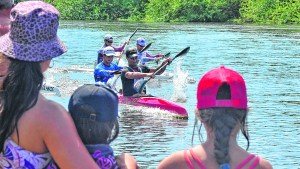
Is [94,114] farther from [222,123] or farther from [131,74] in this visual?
[131,74]

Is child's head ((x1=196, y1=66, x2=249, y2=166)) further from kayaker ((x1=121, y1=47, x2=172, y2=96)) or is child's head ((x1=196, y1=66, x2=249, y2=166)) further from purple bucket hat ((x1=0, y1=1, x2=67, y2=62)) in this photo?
kayaker ((x1=121, y1=47, x2=172, y2=96))

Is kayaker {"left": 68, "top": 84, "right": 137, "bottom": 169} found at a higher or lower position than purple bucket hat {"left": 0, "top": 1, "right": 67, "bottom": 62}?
lower

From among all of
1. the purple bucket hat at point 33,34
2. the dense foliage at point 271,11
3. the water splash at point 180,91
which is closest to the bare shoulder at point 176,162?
the purple bucket hat at point 33,34

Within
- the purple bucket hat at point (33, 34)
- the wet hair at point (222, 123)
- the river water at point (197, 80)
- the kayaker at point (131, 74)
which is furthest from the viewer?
the kayaker at point (131, 74)

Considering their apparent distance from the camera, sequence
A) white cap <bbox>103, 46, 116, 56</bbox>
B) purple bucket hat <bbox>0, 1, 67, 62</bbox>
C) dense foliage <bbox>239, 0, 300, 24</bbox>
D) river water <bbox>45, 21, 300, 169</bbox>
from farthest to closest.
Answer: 1. dense foliage <bbox>239, 0, 300, 24</bbox>
2. white cap <bbox>103, 46, 116, 56</bbox>
3. river water <bbox>45, 21, 300, 169</bbox>
4. purple bucket hat <bbox>0, 1, 67, 62</bbox>

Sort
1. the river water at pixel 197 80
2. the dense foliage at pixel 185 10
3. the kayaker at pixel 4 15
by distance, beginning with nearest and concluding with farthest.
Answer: the kayaker at pixel 4 15 → the river water at pixel 197 80 → the dense foliage at pixel 185 10

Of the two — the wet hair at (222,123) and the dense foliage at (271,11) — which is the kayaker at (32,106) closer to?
the wet hair at (222,123)

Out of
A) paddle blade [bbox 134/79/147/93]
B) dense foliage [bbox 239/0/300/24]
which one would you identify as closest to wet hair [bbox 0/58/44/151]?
paddle blade [bbox 134/79/147/93]

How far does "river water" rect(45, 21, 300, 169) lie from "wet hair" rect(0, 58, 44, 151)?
291 inches

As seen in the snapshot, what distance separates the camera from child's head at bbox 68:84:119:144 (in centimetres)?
279

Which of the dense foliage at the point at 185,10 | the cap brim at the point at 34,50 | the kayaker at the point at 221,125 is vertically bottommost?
the dense foliage at the point at 185,10

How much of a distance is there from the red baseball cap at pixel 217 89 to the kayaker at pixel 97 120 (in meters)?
0.35

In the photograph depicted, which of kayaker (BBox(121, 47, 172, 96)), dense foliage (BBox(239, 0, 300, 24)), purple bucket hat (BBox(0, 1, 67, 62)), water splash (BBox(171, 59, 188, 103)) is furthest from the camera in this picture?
dense foliage (BBox(239, 0, 300, 24))

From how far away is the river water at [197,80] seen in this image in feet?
37.9
